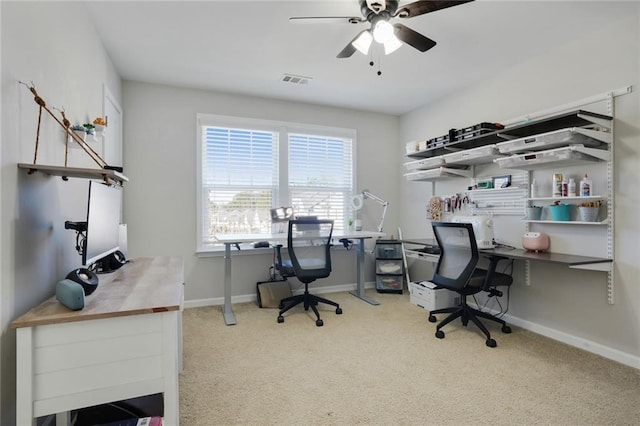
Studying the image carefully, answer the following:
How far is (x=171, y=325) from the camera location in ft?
4.29

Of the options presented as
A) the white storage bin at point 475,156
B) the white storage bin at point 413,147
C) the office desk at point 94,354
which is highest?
the white storage bin at point 413,147

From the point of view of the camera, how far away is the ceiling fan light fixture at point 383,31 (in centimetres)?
196

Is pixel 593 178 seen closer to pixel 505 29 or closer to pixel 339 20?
pixel 505 29

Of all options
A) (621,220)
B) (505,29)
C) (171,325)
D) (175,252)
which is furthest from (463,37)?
(175,252)

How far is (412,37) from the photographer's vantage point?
2098 mm

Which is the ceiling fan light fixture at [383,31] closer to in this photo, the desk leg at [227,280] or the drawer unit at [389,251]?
the desk leg at [227,280]

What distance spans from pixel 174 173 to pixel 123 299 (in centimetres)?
258

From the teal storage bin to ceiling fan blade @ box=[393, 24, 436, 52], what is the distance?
169 cm

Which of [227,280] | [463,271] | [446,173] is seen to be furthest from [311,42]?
[227,280]

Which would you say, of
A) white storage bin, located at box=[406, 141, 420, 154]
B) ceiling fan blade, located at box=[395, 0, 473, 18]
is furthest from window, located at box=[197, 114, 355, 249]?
ceiling fan blade, located at box=[395, 0, 473, 18]

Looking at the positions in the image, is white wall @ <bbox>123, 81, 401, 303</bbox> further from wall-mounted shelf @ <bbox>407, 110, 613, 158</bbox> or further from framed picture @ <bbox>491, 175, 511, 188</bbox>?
framed picture @ <bbox>491, 175, 511, 188</bbox>

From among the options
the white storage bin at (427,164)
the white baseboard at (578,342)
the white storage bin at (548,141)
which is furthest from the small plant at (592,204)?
the white storage bin at (427,164)

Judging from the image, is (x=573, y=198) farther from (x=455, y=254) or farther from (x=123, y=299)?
(x=123, y=299)

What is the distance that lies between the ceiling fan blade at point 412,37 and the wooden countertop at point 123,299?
6.44 ft
